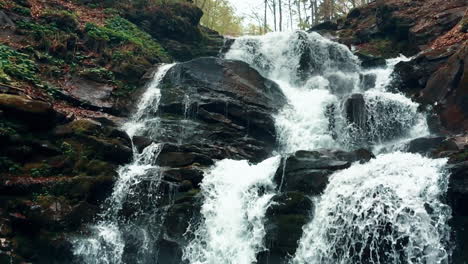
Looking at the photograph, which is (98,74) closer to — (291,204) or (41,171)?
(41,171)

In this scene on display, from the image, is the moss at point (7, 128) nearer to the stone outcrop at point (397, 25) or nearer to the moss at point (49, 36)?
the moss at point (49, 36)

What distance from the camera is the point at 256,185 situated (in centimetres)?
1123

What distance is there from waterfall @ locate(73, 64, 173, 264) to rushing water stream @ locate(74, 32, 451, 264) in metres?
0.03

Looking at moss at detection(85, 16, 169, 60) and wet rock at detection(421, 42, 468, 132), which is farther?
moss at detection(85, 16, 169, 60)

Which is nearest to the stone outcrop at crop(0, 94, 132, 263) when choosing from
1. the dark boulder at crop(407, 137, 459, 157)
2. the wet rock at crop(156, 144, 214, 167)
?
the wet rock at crop(156, 144, 214, 167)

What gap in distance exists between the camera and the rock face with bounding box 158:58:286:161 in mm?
13773

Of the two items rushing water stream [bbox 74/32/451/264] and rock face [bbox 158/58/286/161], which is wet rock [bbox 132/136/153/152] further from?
rock face [bbox 158/58/286/161]

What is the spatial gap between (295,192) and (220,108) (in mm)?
5631

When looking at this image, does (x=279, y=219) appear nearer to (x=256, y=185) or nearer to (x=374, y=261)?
(x=256, y=185)

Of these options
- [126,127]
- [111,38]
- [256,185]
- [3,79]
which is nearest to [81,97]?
[126,127]

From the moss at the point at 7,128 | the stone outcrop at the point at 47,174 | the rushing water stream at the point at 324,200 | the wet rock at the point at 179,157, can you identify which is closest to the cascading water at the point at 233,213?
the rushing water stream at the point at 324,200

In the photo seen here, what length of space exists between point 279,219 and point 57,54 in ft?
35.7

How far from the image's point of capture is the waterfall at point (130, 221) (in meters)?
10.2

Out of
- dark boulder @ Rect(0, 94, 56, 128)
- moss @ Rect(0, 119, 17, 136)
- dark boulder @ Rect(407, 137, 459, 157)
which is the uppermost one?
dark boulder @ Rect(0, 94, 56, 128)
